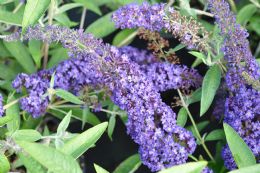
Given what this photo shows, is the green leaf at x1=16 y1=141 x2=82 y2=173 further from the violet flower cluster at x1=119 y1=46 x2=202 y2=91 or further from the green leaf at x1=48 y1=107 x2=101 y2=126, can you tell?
the green leaf at x1=48 y1=107 x2=101 y2=126

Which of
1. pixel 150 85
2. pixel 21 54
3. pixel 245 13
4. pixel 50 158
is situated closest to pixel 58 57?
pixel 21 54

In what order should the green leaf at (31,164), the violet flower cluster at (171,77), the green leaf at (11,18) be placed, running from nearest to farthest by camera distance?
the green leaf at (31,164), the violet flower cluster at (171,77), the green leaf at (11,18)

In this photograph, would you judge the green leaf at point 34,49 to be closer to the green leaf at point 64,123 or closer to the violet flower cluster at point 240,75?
the green leaf at point 64,123

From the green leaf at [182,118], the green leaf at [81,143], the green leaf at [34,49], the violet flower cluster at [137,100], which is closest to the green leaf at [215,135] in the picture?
the green leaf at [182,118]

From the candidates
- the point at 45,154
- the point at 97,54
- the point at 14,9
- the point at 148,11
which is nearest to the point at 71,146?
the point at 45,154

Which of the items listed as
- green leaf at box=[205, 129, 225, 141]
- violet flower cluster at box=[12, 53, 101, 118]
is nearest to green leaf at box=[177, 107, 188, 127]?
green leaf at box=[205, 129, 225, 141]

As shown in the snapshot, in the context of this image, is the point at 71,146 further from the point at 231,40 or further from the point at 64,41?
the point at 231,40

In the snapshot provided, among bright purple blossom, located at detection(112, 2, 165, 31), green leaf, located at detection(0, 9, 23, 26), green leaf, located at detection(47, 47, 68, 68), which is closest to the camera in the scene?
bright purple blossom, located at detection(112, 2, 165, 31)
